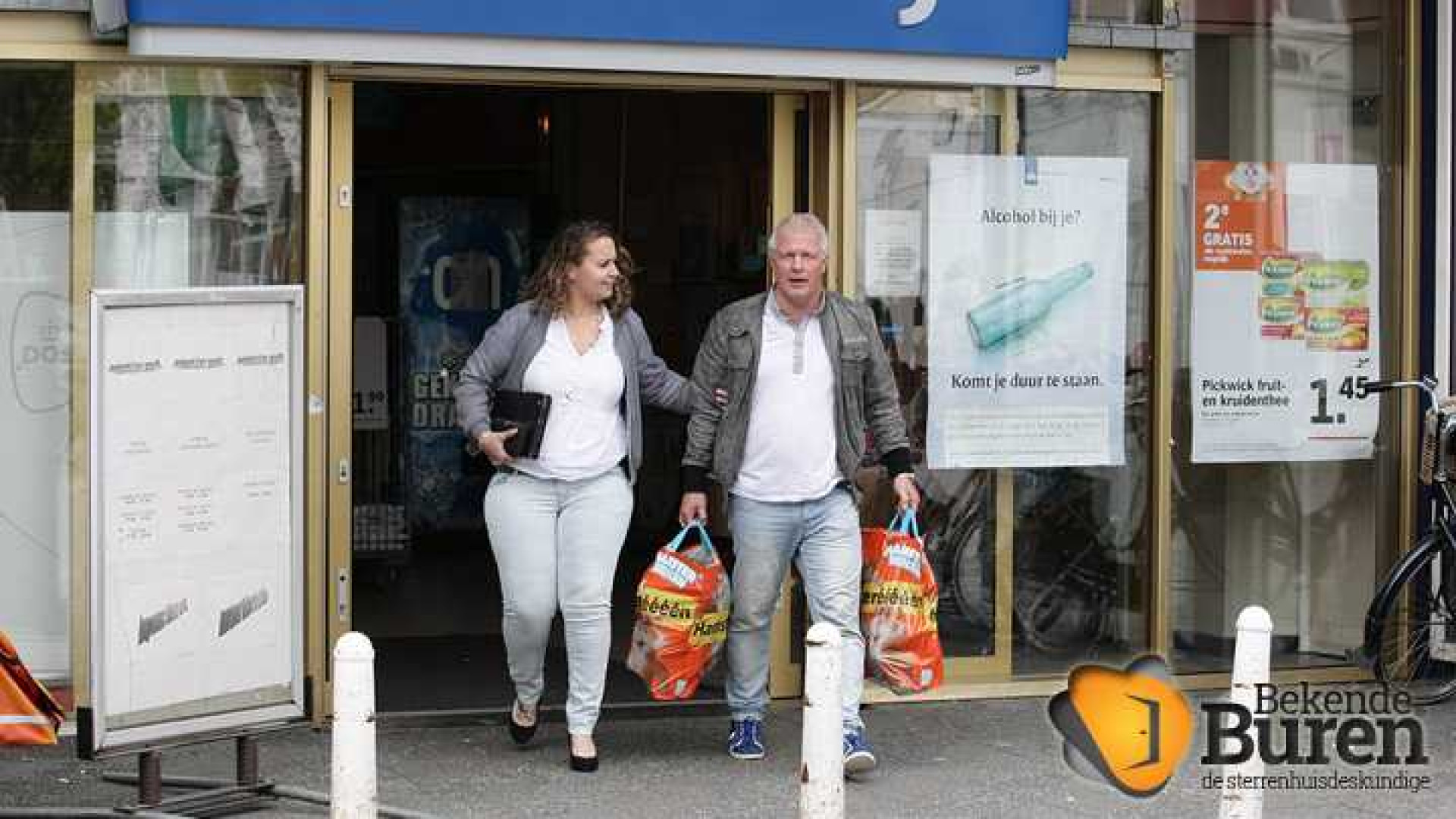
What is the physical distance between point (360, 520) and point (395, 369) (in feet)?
4.18

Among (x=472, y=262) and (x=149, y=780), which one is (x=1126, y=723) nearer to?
(x=149, y=780)

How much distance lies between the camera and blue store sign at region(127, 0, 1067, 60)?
720cm

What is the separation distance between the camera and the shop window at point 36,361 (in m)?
7.44

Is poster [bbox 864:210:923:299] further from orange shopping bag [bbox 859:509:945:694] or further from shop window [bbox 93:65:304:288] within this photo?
shop window [bbox 93:65:304:288]

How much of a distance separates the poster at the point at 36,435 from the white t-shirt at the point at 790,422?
7.96 feet

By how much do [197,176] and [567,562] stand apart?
Result: 1944 millimetres

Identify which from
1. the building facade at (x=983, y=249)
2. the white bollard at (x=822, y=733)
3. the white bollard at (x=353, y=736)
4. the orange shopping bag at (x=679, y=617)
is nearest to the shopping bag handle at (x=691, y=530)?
the orange shopping bag at (x=679, y=617)

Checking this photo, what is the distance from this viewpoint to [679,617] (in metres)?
7.15

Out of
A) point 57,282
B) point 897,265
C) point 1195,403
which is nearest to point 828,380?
point 897,265

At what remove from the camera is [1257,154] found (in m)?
8.80

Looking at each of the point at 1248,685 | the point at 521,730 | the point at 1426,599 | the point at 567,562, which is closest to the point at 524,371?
the point at 567,562

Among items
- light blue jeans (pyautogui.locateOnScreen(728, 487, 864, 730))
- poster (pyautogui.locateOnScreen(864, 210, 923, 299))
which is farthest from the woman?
poster (pyautogui.locateOnScreen(864, 210, 923, 299))

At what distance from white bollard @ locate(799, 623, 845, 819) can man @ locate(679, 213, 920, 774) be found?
1.65 m

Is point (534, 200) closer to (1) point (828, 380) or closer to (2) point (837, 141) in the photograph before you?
(2) point (837, 141)
